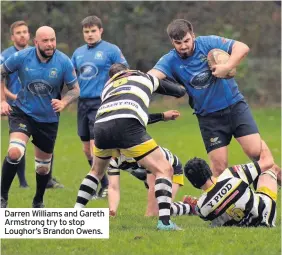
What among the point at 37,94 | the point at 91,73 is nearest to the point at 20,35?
the point at 91,73

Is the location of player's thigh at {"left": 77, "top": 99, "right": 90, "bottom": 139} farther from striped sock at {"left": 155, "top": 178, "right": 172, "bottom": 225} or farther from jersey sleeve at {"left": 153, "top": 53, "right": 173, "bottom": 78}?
striped sock at {"left": 155, "top": 178, "right": 172, "bottom": 225}

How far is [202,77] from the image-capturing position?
10.3 metres

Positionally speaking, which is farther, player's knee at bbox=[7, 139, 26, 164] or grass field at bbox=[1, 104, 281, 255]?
player's knee at bbox=[7, 139, 26, 164]

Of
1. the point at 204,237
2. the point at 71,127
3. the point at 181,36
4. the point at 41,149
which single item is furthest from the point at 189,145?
the point at 204,237

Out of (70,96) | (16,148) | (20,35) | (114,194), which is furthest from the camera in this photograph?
(20,35)

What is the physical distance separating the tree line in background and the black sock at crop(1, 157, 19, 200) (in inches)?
837

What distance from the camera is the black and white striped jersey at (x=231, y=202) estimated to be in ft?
29.0

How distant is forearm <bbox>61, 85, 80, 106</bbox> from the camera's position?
35.7 feet

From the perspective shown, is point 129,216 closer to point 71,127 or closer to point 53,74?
point 53,74

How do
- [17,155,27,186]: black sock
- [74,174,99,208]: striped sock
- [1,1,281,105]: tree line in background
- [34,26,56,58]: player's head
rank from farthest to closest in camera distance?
1. [1,1,281,105]: tree line in background
2. [17,155,27,186]: black sock
3. [34,26,56,58]: player's head
4. [74,174,99,208]: striped sock

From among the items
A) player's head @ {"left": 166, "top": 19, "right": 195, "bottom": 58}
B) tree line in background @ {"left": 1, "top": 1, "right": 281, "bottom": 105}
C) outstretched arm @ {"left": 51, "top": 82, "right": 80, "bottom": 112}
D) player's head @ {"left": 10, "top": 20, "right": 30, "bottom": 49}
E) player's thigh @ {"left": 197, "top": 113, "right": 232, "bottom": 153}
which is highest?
tree line in background @ {"left": 1, "top": 1, "right": 281, "bottom": 105}

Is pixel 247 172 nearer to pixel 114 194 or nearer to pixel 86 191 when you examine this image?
pixel 86 191

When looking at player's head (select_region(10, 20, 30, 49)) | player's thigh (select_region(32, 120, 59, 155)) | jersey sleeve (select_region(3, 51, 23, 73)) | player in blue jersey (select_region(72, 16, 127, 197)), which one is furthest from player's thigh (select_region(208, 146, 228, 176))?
player's head (select_region(10, 20, 30, 49))
